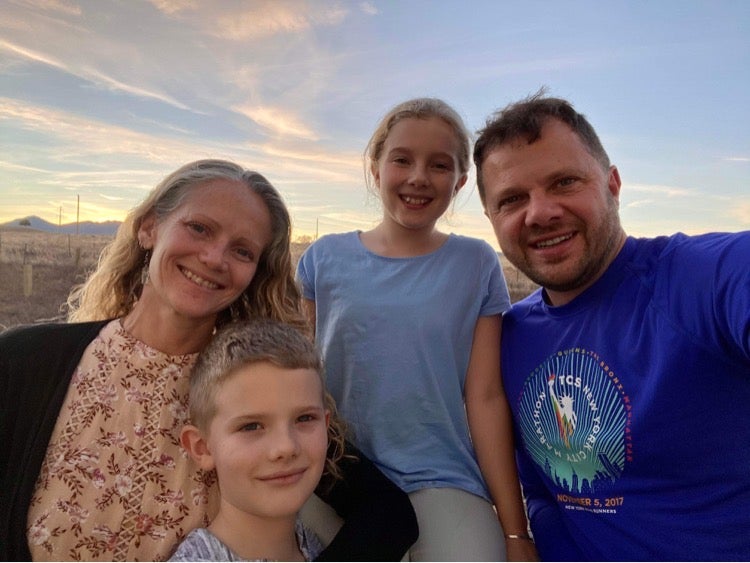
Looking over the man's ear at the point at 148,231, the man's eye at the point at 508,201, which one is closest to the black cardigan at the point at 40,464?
the man's ear at the point at 148,231

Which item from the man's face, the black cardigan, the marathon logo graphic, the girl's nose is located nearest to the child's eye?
the black cardigan

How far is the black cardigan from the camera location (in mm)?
1822

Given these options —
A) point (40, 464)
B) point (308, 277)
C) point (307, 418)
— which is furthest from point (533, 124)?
point (40, 464)

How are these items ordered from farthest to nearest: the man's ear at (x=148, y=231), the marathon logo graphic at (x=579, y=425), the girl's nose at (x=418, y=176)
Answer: the girl's nose at (x=418, y=176) → the man's ear at (x=148, y=231) → the marathon logo graphic at (x=579, y=425)

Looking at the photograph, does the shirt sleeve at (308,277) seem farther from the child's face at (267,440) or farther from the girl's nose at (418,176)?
the child's face at (267,440)

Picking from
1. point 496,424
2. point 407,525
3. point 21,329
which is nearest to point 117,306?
point 21,329

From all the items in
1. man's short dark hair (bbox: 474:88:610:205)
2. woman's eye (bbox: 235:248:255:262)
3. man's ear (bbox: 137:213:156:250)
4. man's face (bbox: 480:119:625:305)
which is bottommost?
woman's eye (bbox: 235:248:255:262)

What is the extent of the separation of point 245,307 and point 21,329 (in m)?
0.78

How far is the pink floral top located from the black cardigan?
45mm

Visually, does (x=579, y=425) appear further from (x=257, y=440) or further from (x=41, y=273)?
(x=41, y=273)

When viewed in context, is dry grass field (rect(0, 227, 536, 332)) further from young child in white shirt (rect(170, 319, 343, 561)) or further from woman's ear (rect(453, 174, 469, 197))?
→ young child in white shirt (rect(170, 319, 343, 561))

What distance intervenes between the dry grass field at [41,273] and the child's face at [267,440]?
1087cm

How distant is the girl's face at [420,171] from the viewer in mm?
2744

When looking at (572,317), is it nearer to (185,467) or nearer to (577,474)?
(577,474)
